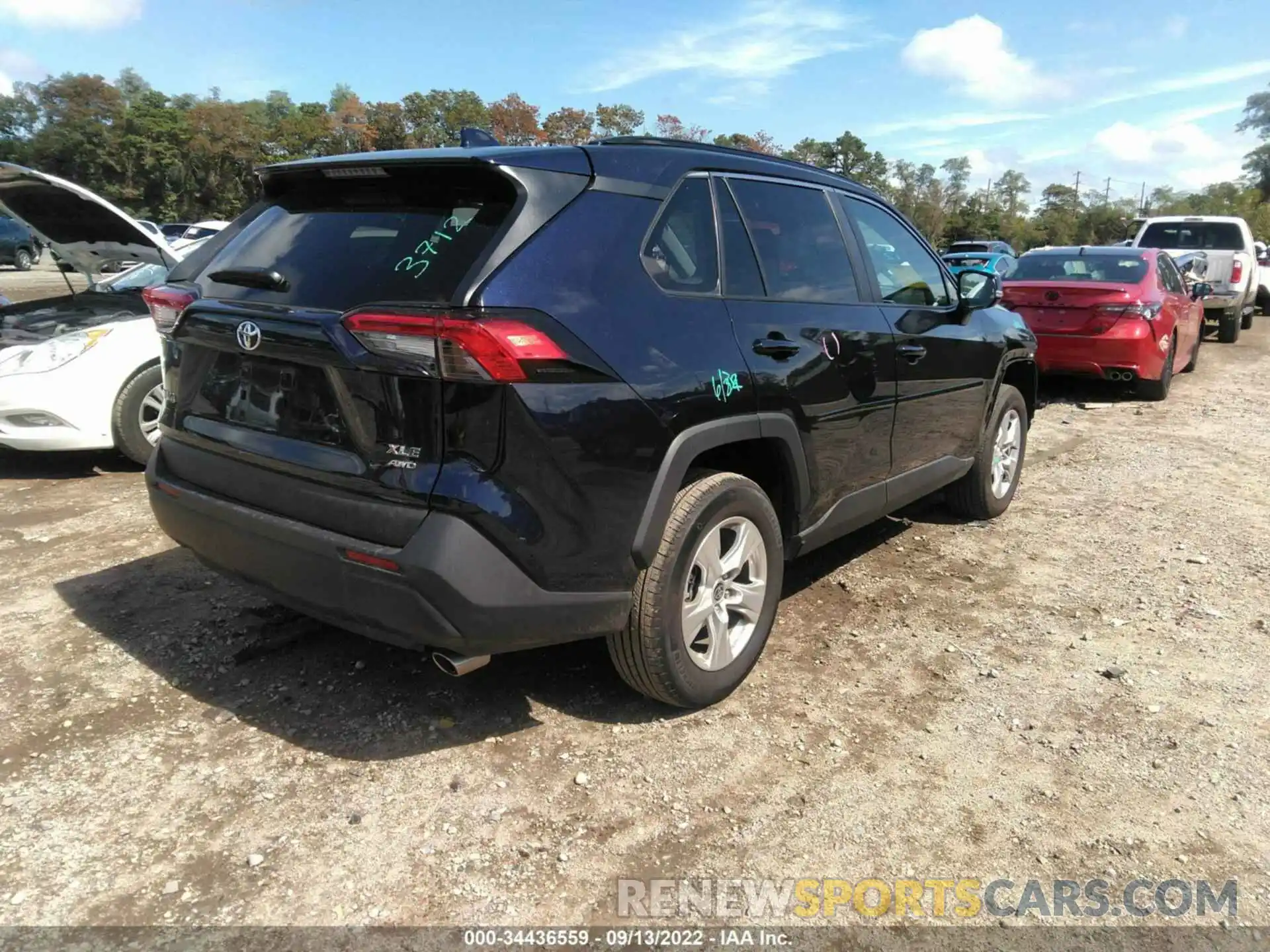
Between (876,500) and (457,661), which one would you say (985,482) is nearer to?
(876,500)

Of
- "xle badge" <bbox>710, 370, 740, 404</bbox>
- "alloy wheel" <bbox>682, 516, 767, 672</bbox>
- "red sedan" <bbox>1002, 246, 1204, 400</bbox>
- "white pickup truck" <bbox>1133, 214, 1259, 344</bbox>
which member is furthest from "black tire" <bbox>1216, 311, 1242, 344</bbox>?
"xle badge" <bbox>710, 370, 740, 404</bbox>

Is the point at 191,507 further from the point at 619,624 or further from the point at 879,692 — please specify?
the point at 879,692

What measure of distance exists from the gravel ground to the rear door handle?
124 centimetres

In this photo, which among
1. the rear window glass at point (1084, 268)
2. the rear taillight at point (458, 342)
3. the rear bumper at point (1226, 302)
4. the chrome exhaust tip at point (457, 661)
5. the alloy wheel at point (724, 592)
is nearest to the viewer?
the rear taillight at point (458, 342)

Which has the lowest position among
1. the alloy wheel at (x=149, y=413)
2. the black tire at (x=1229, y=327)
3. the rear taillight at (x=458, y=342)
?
the black tire at (x=1229, y=327)

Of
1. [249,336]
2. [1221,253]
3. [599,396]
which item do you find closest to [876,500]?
[599,396]

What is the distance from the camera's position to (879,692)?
332cm

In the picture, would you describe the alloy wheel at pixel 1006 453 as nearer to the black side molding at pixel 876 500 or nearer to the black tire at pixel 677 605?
the black side molding at pixel 876 500

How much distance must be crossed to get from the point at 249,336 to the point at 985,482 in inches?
157

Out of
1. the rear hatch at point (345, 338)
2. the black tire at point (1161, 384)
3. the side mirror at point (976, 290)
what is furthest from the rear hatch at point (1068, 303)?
the rear hatch at point (345, 338)

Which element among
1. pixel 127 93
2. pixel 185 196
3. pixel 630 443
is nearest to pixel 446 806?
pixel 630 443

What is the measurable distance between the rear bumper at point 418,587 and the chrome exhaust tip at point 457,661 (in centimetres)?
5

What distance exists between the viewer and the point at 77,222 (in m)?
5.87

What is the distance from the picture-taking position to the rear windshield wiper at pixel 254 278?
8.81ft
